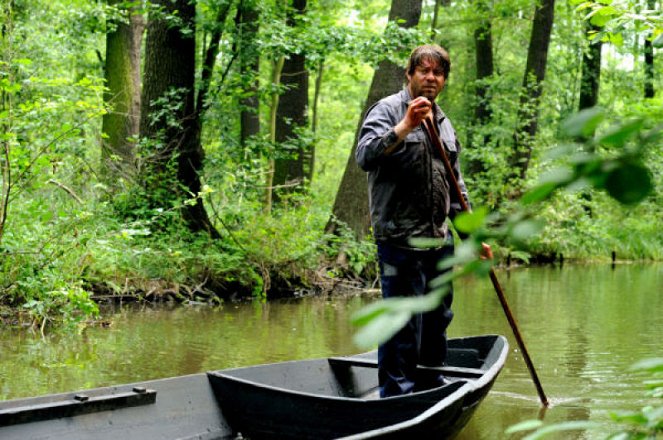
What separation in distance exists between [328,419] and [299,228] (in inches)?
284

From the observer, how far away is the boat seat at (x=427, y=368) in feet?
15.6

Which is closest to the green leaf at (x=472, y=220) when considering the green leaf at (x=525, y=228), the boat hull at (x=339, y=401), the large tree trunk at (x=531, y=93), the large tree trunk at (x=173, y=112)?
the green leaf at (x=525, y=228)

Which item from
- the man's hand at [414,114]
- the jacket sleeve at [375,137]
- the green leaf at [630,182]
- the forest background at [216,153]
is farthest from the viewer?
the forest background at [216,153]

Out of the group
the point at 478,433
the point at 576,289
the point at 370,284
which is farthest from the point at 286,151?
the point at 478,433

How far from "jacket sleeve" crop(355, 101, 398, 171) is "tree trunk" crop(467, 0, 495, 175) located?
1314 centimetres

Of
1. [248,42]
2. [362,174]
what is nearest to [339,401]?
[248,42]

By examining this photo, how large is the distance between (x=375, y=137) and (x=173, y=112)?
23.4 ft

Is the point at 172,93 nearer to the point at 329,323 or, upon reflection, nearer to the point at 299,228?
the point at 299,228

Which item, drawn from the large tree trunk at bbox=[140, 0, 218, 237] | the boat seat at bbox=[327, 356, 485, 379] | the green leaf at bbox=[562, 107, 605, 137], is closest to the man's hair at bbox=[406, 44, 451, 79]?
the boat seat at bbox=[327, 356, 485, 379]

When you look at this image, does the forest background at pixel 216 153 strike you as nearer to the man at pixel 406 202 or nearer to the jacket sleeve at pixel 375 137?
the man at pixel 406 202

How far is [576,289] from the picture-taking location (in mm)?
13305

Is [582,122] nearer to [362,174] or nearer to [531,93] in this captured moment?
[362,174]

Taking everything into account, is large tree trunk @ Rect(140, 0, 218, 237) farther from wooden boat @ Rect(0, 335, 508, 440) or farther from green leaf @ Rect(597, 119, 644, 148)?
green leaf @ Rect(597, 119, 644, 148)

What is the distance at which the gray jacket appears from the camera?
14.8 feet
